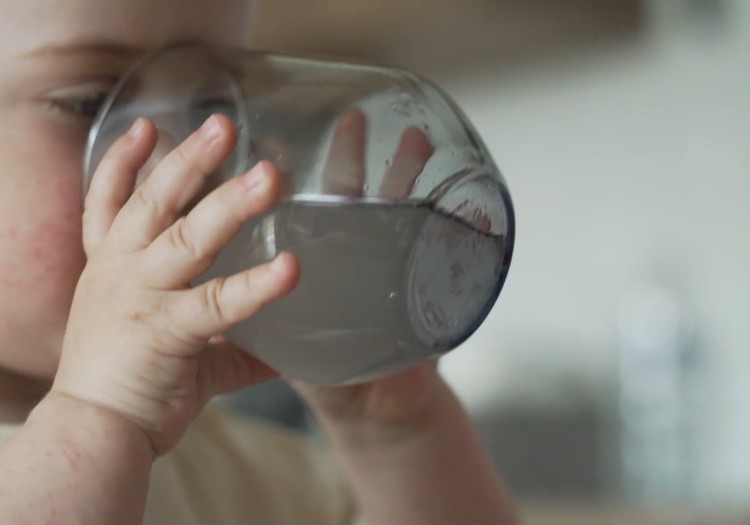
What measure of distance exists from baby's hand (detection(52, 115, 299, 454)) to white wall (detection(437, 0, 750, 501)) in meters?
1.29

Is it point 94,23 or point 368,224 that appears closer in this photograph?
point 368,224

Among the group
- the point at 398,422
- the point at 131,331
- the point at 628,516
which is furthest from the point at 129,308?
the point at 628,516

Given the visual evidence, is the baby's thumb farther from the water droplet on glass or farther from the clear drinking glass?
the water droplet on glass

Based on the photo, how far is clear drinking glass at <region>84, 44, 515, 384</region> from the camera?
1.78 ft

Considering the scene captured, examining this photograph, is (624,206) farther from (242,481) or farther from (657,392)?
(242,481)

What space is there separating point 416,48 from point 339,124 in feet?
4.63

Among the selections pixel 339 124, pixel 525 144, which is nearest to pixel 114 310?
pixel 339 124

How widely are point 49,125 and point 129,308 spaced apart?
0.58 ft

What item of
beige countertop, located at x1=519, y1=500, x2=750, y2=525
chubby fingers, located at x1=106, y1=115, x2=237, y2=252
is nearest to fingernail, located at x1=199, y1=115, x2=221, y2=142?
chubby fingers, located at x1=106, y1=115, x2=237, y2=252

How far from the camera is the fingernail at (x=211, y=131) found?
53 cm

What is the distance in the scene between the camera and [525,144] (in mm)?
1963

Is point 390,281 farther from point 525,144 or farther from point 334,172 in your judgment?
point 525,144

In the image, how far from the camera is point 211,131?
1.75ft

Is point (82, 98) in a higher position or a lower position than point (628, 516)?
higher
